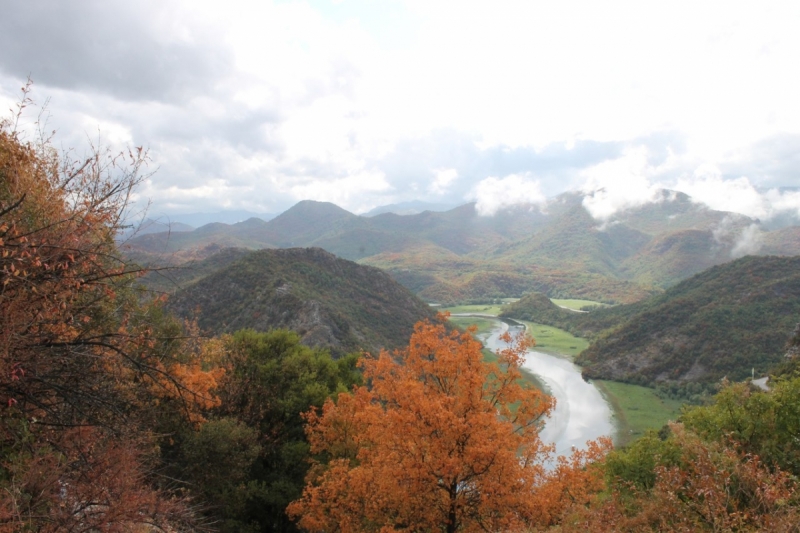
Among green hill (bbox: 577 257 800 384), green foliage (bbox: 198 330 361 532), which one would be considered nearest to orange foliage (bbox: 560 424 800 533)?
green foliage (bbox: 198 330 361 532)

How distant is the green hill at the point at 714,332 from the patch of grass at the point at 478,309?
58.9 m

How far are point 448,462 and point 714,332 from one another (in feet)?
270

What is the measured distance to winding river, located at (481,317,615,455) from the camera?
4778cm

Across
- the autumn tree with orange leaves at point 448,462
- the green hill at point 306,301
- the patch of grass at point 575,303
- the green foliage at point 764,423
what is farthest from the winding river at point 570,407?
the patch of grass at point 575,303

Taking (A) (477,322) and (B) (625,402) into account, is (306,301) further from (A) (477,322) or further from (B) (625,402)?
(A) (477,322)

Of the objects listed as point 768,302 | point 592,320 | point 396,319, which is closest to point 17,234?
point 396,319

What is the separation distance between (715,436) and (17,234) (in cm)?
2107

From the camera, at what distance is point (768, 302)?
7506 cm

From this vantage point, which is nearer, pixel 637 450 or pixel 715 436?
pixel 715 436

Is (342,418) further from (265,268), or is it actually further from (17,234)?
(265,268)

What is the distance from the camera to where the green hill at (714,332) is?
65.6 meters

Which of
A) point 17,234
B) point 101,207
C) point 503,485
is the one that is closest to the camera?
point 17,234

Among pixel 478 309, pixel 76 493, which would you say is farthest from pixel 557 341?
pixel 76 493

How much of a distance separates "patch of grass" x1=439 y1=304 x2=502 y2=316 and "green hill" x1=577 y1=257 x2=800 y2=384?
193ft
